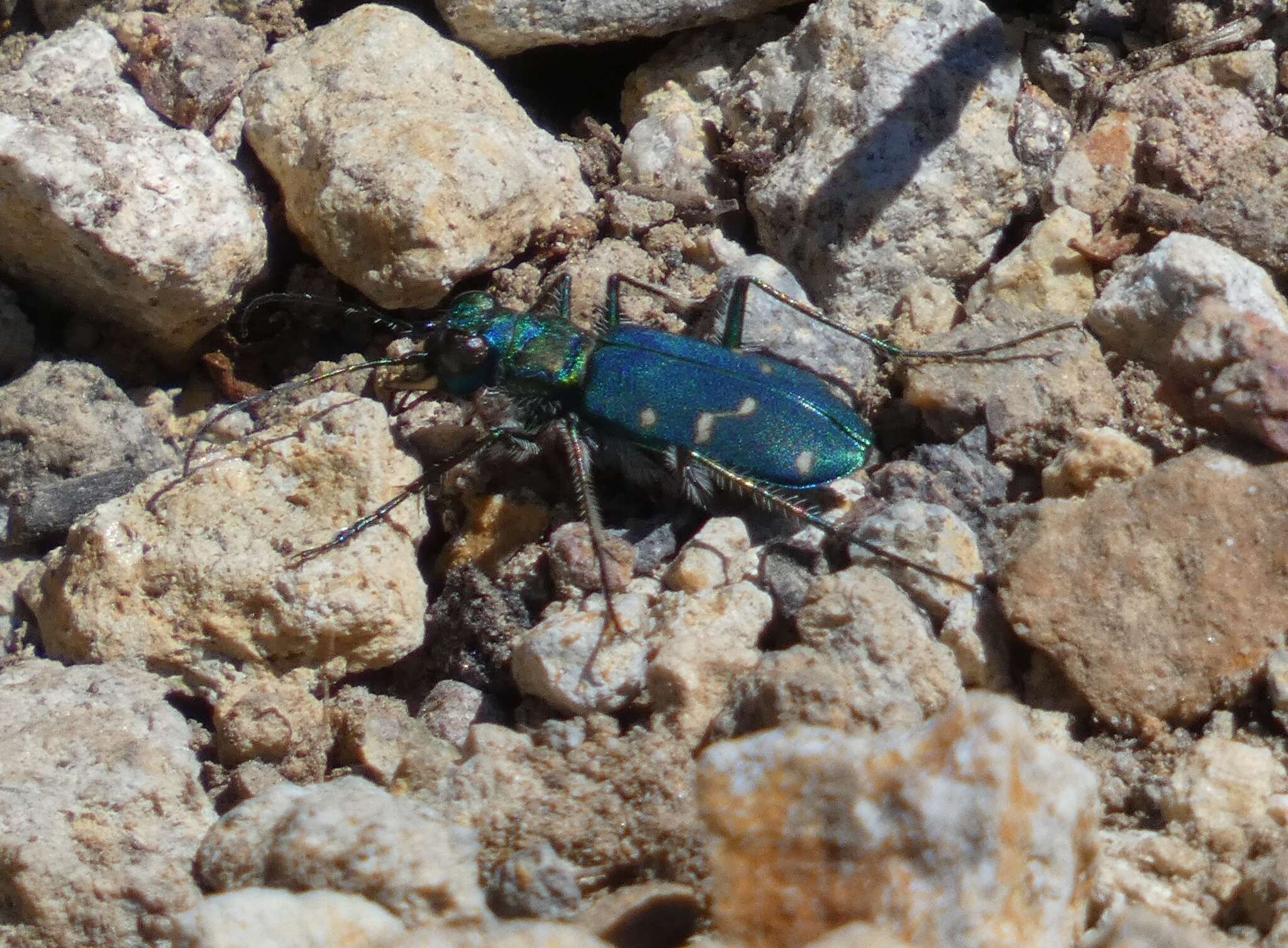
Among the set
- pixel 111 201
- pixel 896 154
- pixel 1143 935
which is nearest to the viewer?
pixel 1143 935

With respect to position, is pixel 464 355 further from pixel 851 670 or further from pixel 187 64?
pixel 851 670

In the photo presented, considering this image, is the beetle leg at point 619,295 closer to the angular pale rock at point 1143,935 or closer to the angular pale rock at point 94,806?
the angular pale rock at point 94,806

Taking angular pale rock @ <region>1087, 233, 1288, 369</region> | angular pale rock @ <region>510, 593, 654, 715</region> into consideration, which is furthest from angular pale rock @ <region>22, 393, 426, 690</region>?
angular pale rock @ <region>1087, 233, 1288, 369</region>

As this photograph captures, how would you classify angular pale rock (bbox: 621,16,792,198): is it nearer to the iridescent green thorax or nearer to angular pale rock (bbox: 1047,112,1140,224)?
the iridescent green thorax

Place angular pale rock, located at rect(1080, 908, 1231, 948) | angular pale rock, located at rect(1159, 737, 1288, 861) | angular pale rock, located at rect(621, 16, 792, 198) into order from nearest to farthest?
angular pale rock, located at rect(1080, 908, 1231, 948)
angular pale rock, located at rect(1159, 737, 1288, 861)
angular pale rock, located at rect(621, 16, 792, 198)

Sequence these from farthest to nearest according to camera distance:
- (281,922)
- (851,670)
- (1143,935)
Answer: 1. (851,670)
2. (281,922)
3. (1143,935)

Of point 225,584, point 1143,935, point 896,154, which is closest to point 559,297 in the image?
point 896,154
